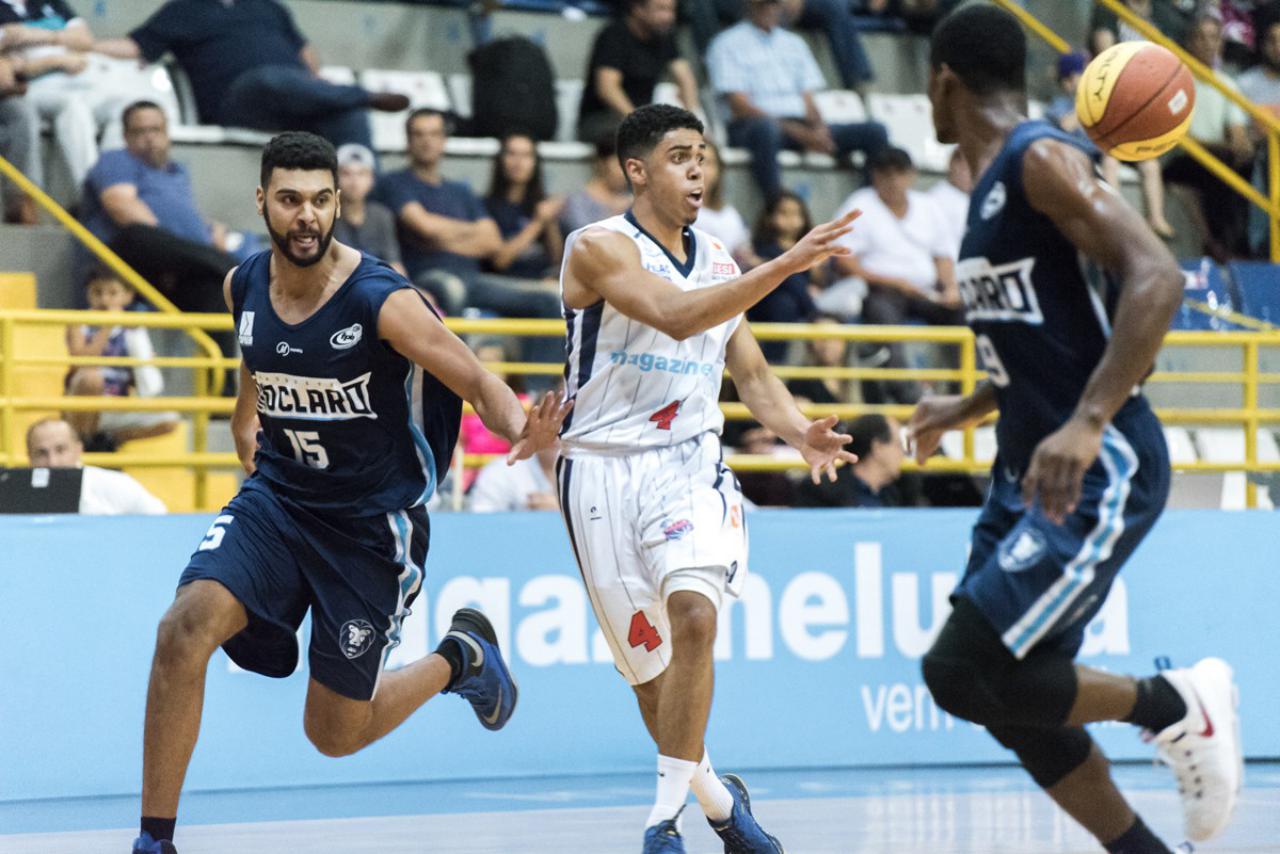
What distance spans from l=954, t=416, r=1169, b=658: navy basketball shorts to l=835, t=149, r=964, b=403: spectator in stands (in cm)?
733

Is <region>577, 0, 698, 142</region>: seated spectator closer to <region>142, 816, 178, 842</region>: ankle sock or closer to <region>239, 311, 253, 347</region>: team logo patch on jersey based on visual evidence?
<region>239, 311, 253, 347</region>: team logo patch on jersey

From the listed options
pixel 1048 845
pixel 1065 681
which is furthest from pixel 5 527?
pixel 1065 681

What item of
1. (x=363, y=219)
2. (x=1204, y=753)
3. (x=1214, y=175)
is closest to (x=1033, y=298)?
(x=1204, y=753)

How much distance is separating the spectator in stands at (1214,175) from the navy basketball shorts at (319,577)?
34.6ft

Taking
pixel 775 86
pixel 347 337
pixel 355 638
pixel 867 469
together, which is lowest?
pixel 355 638

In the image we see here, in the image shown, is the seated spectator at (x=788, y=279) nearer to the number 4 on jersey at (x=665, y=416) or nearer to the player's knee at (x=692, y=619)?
the number 4 on jersey at (x=665, y=416)

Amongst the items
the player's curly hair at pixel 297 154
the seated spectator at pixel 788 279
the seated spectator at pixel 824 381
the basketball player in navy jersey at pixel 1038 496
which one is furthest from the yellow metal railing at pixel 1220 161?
the basketball player in navy jersey at pixel 1038 496

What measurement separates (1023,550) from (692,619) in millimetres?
1662

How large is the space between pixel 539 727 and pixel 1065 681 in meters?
4.70

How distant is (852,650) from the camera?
370 inches

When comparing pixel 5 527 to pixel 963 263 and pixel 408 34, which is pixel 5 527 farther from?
pixel 408 34

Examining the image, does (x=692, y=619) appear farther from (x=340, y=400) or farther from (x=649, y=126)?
(x=649, y=126)

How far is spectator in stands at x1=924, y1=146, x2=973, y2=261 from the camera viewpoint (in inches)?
533

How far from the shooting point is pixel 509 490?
393 inches
